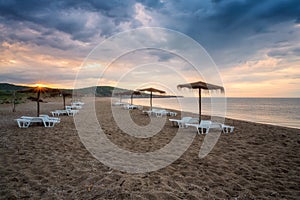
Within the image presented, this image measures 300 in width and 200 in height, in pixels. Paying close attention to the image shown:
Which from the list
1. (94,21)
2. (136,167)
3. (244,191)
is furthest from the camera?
(94,21)

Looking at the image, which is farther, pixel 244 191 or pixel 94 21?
pixel 94 21

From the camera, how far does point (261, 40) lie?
11.7m

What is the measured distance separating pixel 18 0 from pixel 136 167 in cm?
977

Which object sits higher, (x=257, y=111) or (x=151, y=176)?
(x=151, y=176)

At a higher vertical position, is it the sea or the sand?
the sand

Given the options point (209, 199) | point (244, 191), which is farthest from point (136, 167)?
point (244, 191)

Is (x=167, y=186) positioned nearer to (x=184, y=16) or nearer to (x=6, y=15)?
(x=184, y=16)

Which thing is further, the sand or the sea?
the sea

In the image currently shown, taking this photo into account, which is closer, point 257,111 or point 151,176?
point 151,176

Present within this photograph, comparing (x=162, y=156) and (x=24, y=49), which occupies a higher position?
(x=24, y=49)

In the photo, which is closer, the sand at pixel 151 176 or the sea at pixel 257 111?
the sand at pixel 151 176

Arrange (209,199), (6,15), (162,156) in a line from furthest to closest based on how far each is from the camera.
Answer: (6,15), (162,156), (209,199)

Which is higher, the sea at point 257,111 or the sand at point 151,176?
the sand at point 151,176

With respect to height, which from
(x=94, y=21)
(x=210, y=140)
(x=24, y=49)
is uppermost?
(x=94, y=21)
